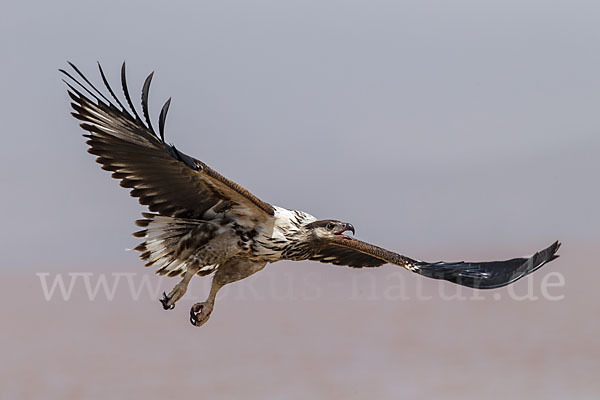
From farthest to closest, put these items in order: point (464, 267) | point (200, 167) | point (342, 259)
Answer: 1. point (342, 259)
2. point (464, 267)
3. point (200, 167)

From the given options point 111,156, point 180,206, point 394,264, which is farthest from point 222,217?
point 394,264

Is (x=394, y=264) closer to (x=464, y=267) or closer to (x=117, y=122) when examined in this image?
(x=464, y=267)

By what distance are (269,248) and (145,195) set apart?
49.7 inches

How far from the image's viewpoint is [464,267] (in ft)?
34.8

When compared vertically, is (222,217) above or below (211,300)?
above

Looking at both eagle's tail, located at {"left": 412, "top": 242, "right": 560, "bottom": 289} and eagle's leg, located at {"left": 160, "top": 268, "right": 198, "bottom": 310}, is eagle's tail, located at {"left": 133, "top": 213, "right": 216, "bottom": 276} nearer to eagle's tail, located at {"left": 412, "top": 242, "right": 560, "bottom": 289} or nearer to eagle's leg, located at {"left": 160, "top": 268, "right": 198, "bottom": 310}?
eagle's leg, located at {"left": 160, "top": 268, "right": 198, "bottom": 310}

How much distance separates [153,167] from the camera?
926 centimetres

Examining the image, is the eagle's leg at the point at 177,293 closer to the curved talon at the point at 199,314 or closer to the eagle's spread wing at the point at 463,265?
the curved talon at the point at 199,314

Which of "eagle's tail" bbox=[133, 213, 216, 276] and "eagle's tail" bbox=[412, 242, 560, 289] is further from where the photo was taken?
"eagle's tail" bbox=[412, 242, 560, 289]

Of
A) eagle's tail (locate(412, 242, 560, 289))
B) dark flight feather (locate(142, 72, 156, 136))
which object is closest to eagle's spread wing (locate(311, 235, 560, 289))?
eagle's tail (locate(412, 242, 560, 289))

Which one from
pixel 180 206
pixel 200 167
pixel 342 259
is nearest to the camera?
pixel 200 167

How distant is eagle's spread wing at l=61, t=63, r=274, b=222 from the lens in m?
8.95

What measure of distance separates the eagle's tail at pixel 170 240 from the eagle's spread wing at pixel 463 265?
1.26m

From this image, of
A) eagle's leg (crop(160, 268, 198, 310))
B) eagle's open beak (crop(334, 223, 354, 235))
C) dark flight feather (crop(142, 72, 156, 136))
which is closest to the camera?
dark flight feather (crop(142, 72, 156, 136))
